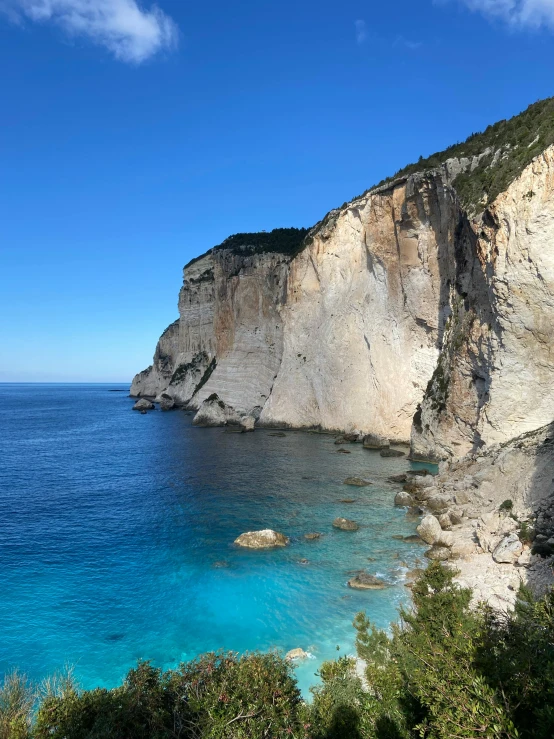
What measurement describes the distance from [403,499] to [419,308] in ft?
73.6

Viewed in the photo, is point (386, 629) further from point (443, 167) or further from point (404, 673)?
point (443, 167)

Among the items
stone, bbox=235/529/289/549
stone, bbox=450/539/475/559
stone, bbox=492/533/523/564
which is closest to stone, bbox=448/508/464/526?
stone, bbox=450/539/475/559

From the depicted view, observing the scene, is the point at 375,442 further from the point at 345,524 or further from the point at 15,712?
the point at 15,712

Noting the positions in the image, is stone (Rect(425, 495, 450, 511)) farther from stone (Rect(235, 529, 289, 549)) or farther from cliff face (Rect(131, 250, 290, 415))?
cliff face (Rect(131, 250, 290, 415))

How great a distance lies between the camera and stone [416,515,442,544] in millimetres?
20531

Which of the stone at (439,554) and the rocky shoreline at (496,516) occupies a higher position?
the rocky shoreline at (496,516)

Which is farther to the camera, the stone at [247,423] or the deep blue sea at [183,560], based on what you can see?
the stone at [247,423]

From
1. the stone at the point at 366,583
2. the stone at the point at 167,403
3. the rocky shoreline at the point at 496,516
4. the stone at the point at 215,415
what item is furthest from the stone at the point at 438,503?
the stone at the point at 167,403

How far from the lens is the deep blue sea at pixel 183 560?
1417cm

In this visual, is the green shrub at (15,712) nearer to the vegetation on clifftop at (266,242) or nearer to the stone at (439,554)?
the stone at (439,554)

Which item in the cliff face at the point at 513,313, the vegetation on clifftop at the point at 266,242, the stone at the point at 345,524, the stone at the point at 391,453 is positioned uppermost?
the vegetation on clifftop at the point at 266,242

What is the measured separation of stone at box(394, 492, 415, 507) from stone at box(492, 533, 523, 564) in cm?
852

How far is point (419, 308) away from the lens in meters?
43.4

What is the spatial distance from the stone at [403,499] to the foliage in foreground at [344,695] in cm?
1656
